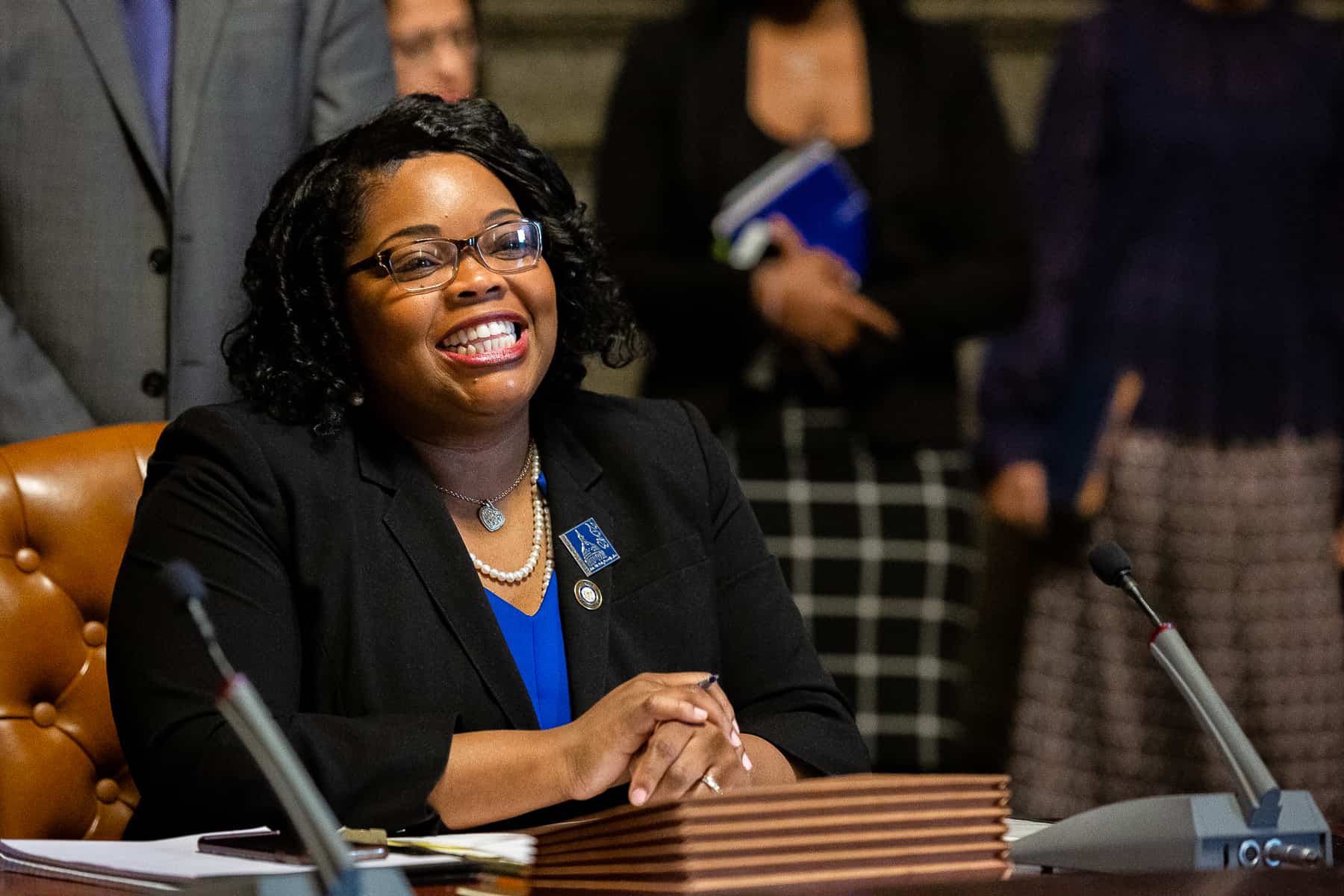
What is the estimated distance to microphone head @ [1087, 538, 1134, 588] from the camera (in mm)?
1669

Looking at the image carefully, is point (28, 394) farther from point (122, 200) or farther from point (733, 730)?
point (733, 730)

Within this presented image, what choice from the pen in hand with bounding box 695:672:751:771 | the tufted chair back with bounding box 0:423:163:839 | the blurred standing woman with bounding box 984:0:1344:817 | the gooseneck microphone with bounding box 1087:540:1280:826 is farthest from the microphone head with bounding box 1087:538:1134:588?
the blurred standing woman with bounding box 984:0:1344:817

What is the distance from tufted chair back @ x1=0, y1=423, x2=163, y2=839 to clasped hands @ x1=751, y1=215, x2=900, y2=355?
1.54 meters

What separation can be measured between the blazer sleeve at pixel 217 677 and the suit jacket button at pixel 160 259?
2.61 ft

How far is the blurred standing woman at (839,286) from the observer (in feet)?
11.0

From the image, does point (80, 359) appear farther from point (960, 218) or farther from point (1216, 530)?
point (1216, 530)

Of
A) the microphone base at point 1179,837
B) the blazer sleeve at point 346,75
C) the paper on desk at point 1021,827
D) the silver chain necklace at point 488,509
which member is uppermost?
the blazer sleeve at point 346,75

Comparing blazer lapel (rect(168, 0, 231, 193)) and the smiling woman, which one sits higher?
blazer lapel (rect(168, 0, 231, 193))

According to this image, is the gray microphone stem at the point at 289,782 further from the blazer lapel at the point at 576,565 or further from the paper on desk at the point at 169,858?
the blazer lapel at the point at 576,565

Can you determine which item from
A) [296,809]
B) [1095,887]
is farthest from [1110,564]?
[296,809]

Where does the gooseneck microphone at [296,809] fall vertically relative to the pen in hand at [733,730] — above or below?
above

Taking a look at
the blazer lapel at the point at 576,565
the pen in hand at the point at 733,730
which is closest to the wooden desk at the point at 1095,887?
the pen in hand at the point at 733,730

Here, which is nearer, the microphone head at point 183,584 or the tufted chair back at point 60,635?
the microphone head at point 183,584

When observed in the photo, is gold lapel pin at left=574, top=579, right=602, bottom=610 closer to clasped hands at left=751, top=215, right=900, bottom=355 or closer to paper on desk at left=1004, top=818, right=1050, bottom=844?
paper on desk at left=1004, top=818, right=1050, bottom=844
